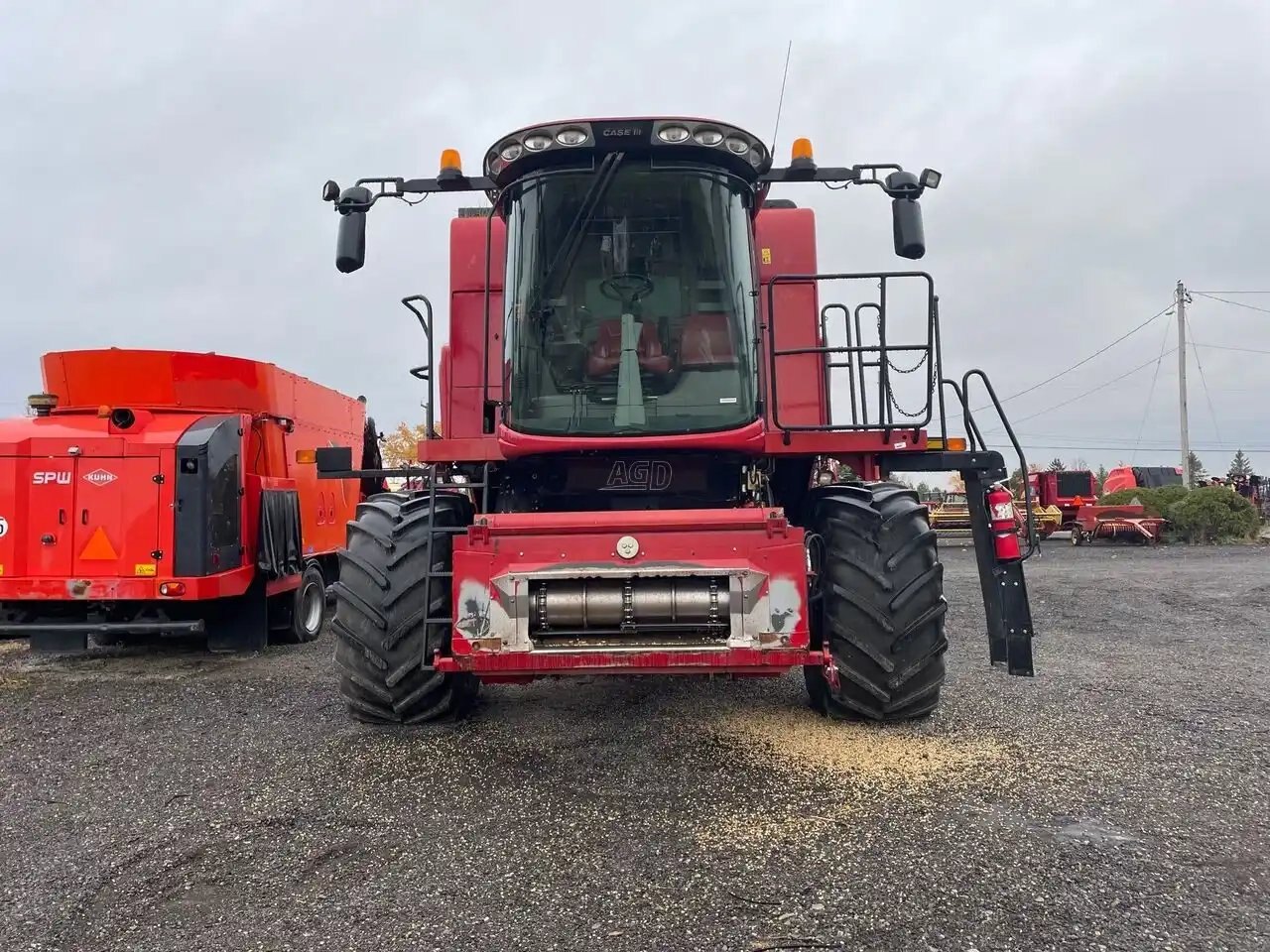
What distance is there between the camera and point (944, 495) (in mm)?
31234

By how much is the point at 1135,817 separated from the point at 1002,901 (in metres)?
1.09

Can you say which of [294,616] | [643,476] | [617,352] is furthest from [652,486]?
[294,616]

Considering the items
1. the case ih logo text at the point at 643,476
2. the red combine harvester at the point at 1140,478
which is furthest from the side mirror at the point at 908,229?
the red combine harvester at the point at 1140,478

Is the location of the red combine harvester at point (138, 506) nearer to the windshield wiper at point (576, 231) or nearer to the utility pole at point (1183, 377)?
the windshield wiper at point (576, 231)

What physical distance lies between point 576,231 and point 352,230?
1303mm

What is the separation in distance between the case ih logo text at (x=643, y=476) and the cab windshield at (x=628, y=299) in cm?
47

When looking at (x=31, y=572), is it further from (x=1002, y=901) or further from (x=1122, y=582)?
(x=1122, y=582)

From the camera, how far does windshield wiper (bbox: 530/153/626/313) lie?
4.38m

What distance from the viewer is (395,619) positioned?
4383 millimetres

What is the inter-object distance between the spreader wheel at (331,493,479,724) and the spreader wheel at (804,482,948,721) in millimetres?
1946

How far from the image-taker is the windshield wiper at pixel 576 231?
4.38 metres

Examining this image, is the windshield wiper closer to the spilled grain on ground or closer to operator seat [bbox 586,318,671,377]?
operator seat [bbox 586,318,671,377]

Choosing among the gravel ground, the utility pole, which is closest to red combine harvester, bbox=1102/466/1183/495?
the utility pole

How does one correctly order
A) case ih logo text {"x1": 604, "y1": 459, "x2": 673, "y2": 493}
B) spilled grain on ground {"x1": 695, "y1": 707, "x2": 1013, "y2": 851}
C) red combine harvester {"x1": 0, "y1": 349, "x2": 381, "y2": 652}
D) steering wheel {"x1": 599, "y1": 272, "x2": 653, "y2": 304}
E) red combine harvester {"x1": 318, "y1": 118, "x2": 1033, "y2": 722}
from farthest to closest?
1. red combine harvester {"x1": 0, "y1": 349, "x2": 381, "y2": 652}
2. case ih logo text {"x1": 604, "y1": 459, "x2": 673, "y2": 493}
3. steering wheel {"x1": 599, "y1": 272, "x2": 653, "y2": 304}
4. red combine harvester {"x1": 318, "y1": 118, "x2": 1033, "y2": 722}
5. spilled grain on ground {"x1": 695, "y1": 707, "x2": 1013, "y2": 851}
